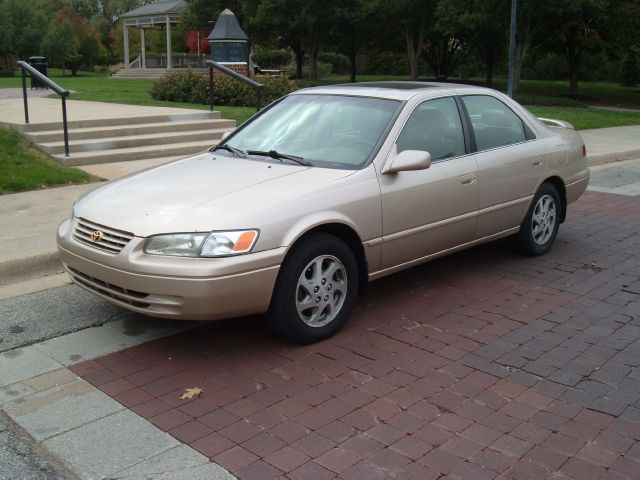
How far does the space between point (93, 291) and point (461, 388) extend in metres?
2.37

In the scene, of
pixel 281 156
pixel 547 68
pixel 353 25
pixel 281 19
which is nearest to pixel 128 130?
pixel 281 156

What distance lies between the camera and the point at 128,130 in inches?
465

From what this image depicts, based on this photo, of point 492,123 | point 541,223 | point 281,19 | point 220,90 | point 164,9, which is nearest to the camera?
point 492,123

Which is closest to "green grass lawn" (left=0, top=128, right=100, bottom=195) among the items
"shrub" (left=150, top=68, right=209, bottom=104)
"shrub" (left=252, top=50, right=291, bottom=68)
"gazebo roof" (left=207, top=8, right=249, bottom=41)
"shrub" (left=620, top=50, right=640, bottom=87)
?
"shrub" (left=150, top=68, right=209, bottom=104)

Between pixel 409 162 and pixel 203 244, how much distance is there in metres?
1.59

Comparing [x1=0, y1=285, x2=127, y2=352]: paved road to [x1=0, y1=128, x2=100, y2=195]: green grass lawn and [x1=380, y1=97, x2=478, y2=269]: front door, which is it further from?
[x1=0, y1=128, x2=100, y2=195]: green grass lawn

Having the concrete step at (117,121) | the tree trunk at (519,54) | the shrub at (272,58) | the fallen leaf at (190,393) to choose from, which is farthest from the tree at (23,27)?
the fallen leaf at (190,393)

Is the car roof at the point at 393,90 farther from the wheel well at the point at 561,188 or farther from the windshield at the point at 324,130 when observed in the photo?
the wheel well at the point at 561,188

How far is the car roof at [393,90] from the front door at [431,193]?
4.7 inches

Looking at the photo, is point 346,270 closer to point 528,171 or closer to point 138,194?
point 138,194

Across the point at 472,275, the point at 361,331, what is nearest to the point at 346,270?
the point at 361,331

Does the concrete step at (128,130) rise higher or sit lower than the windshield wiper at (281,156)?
lower

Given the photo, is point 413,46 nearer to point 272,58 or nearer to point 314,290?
point 272,58

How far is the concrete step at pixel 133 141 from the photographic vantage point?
10.6 m
